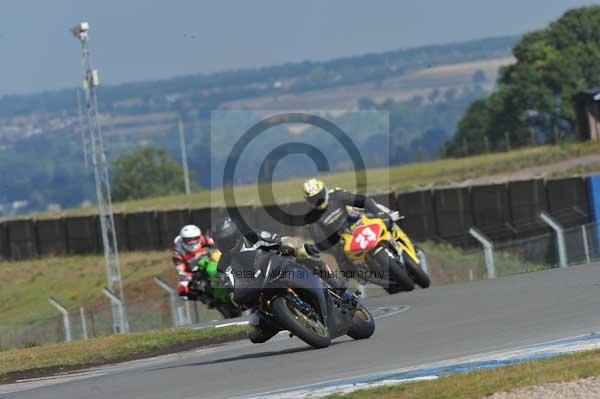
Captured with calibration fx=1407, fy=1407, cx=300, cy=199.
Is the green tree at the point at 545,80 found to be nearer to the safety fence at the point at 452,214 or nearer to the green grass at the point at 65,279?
the green grass at the point at 65,279

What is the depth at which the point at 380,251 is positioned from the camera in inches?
747

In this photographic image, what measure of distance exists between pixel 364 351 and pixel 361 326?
110 centimetres

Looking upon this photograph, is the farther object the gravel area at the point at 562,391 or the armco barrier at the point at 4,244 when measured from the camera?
the armco barrier at the point at 4,244

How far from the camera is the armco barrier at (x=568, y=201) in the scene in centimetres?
3117

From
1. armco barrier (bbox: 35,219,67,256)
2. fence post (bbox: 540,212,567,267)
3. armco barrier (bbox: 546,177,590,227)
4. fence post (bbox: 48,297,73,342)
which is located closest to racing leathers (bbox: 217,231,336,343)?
fence post (bbox: 540,212,567,267)

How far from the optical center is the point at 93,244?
5119 centimetres

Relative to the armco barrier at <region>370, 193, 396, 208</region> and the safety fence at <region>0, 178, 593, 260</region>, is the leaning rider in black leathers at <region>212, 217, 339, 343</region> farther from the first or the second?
the armco barrier at <region>370, 193, 396, 208</region>

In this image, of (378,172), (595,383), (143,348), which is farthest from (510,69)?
(595,383)

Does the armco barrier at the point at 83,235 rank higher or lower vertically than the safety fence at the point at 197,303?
higher

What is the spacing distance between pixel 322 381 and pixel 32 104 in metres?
126

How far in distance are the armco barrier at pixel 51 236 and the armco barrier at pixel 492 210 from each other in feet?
65.2

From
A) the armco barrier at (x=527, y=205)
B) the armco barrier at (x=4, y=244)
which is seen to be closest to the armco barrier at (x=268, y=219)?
the armco barrier at (x=527, y=205)

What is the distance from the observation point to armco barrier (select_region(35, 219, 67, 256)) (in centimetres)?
5181

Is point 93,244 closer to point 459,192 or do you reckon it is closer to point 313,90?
point 459,192
